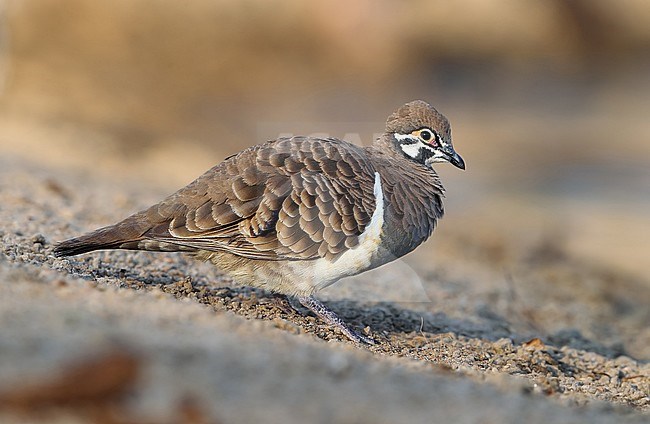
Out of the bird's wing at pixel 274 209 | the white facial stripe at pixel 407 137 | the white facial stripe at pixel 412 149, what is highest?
the white facial stripe at pixel 407 137

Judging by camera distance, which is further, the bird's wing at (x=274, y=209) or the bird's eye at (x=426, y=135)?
the bird's eye at (x=426, y=135)

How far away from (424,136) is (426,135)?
0.02 m

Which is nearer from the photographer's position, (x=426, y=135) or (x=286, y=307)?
(x=286, y=307)

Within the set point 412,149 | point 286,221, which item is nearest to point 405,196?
point 412,149

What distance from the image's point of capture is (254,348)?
12.8ft

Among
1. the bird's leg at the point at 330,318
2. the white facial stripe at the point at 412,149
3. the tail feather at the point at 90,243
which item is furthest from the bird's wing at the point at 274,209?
the white facial stripe at the point at 412,149

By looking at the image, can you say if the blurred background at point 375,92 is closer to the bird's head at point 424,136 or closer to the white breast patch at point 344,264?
the bird's head at point 424,136

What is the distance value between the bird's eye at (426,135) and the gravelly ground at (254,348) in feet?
4.22

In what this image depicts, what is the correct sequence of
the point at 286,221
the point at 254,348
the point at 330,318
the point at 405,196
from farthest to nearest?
1. the point at 405,196
2. the point at 330,318
3. the point at 286,221
4. the point at 254,348

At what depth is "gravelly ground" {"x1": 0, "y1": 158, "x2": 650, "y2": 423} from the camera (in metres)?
3.26

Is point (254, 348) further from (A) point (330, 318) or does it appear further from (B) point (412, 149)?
(B) point (412, 149)

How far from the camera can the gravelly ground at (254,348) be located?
326 cm

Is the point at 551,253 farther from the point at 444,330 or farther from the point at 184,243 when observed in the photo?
the point at 184,243

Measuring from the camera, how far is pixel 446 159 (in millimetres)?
6434
